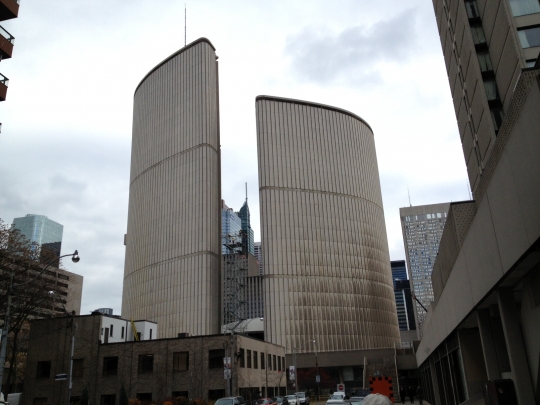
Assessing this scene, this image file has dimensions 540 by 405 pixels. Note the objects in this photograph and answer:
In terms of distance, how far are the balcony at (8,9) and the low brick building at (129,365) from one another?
3318cm

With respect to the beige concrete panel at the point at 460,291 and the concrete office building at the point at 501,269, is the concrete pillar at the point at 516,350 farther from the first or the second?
the beige concrete panel at the point at 460,291

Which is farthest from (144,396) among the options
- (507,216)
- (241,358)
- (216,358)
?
(507,216)

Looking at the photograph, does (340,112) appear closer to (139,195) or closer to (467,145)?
(139,195)

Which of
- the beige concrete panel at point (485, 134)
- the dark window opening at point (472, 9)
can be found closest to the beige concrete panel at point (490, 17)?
the dark window opening at point (472, 9)

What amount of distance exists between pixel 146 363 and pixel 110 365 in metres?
4.44

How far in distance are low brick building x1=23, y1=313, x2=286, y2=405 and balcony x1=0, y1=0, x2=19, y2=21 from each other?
1306 inches

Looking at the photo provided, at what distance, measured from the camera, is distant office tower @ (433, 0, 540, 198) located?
3797cm

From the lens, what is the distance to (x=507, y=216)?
12062mm

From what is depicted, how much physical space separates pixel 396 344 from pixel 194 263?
5314 cm

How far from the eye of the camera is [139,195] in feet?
401

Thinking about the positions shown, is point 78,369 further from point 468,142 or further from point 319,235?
point 319,235

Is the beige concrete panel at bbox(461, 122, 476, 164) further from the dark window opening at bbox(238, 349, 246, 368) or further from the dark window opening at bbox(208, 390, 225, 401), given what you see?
the dark window opening at bbox(208, 390, 225, 401)

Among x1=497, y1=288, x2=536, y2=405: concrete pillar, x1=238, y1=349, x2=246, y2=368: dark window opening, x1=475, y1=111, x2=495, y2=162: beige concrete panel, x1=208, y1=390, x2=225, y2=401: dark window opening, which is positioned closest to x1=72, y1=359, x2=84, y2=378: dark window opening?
x1=208, y1=390, x2=225, y2=401: dark window opening

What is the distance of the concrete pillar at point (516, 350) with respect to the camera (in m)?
14.6
